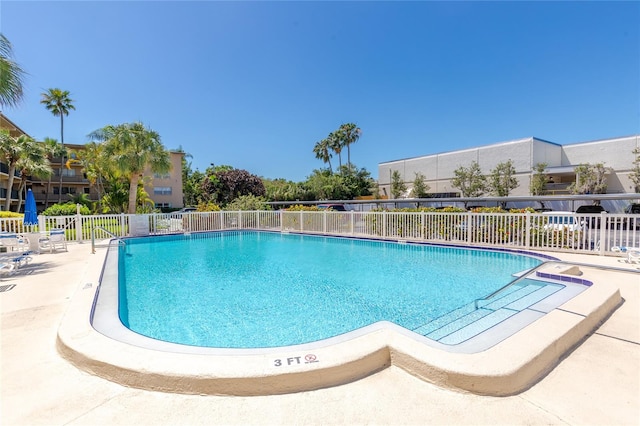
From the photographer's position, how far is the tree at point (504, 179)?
1190 inches

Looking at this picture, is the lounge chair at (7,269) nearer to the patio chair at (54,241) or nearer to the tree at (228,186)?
the patio chair at (54,241)

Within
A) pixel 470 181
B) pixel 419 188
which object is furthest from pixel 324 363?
pixel 419 188

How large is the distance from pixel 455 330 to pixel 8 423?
4.21m

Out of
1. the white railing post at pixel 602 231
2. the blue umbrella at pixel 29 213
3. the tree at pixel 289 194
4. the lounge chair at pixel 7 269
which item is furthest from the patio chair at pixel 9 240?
the tree at pixel 289 194

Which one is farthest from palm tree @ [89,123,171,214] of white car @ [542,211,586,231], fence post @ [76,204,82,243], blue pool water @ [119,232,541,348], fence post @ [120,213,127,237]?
white car @ [542,211,586,231]

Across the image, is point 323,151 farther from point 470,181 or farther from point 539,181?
point 539,181

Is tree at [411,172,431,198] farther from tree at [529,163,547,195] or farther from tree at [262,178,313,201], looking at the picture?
tree at [262,178,313,201]

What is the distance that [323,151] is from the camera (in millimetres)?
41812

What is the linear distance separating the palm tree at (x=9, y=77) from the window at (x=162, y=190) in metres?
26.3

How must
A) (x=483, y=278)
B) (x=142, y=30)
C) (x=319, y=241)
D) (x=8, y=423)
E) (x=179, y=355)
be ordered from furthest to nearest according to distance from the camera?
(x=319, y=241), (x=142, y=30), (x=483, y=278), (x=179, y=355), (x=8, y=423)

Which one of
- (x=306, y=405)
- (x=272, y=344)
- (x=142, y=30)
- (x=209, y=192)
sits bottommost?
(x=272, y=344)

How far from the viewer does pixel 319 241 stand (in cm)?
1316

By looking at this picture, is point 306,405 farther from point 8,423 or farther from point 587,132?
point 587,132

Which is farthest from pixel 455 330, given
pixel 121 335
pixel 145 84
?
pixel 145 84
